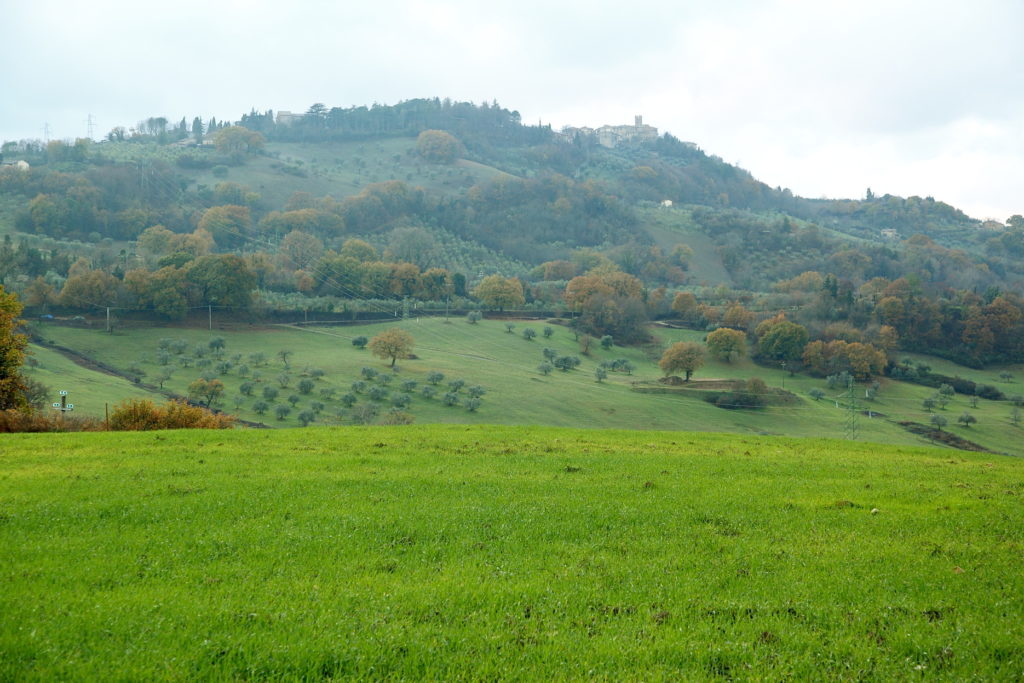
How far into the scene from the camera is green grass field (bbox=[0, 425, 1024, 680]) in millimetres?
6895

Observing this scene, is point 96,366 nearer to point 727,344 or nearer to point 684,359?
point 684,359

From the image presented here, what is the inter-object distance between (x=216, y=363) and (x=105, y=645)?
7078 centimetres

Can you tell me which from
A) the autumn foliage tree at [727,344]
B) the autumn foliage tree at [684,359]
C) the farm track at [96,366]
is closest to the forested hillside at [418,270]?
the autumn foliage tree at [727,344]

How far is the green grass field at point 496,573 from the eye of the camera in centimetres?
689

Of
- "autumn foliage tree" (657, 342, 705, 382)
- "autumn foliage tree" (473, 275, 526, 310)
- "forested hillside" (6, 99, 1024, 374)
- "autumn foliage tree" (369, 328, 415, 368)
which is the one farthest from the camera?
"autumn foliage tree" (473, 275, 526, 310)

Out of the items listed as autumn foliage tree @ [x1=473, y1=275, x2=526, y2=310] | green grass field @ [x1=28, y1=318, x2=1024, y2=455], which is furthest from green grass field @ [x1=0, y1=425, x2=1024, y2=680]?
autumn foliage tree @ [x1=473, y1=275, x2=526, y2=310]

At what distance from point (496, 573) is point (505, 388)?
65188mm

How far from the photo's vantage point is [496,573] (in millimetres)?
9219

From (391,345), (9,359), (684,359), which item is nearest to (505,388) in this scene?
(391,345)

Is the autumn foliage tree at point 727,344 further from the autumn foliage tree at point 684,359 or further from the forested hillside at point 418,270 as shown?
the autumn foliage tree at point 684,359

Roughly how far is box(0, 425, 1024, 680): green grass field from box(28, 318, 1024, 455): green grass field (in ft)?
139

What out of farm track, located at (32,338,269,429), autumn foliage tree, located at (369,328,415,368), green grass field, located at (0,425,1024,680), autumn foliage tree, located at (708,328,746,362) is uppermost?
green grass field, located at (0,425,1024,680)

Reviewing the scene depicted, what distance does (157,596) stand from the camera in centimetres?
793

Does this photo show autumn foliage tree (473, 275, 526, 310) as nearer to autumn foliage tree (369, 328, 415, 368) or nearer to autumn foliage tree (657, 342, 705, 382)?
autumn foliage tree (657, 342, 705, 382)
